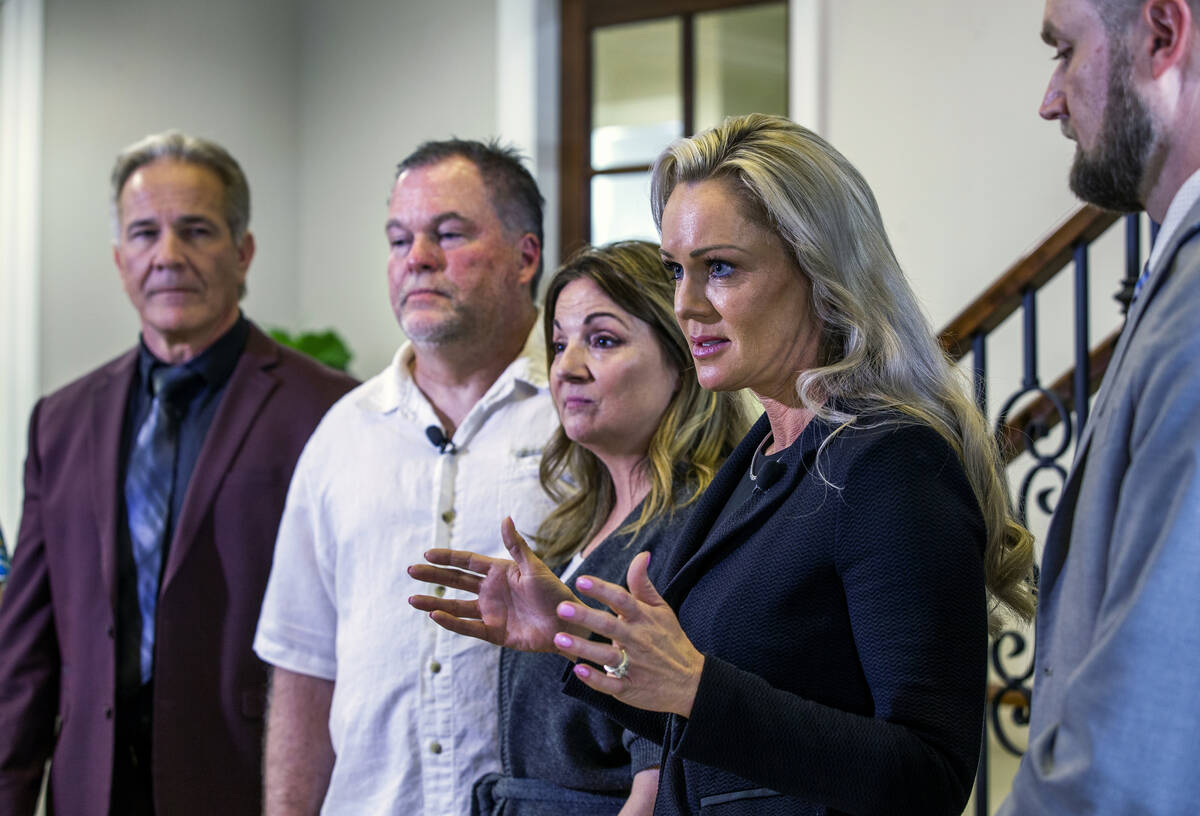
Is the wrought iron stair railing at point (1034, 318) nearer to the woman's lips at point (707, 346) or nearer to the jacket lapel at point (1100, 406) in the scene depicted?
the woman's lips at point (707, 346)

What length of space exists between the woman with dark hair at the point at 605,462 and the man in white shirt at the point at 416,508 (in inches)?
5.4

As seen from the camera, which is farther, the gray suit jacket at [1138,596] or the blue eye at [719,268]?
the blue eye at [719,268]

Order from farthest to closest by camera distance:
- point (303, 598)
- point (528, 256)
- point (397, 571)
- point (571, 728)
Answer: point (528, 256)
point (303, 598)
point (397, 571)
point (571, 728)

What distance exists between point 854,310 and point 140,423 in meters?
1.64

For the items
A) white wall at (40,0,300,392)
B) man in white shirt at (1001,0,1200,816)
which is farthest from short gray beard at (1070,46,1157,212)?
white wall at (40,0,300,392)

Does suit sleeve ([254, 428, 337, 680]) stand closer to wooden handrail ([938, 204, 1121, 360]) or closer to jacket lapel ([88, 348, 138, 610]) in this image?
jacket lapel ([88, 348, 138, 610])

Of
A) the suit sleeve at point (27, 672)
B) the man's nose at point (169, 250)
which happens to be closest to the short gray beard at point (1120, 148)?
the man's nose at point (169, 250)

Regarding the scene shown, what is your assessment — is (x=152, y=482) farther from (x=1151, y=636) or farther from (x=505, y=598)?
(x=1151, y=636)

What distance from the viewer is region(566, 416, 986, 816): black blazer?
3.52ft

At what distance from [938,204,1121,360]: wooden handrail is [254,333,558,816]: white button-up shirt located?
1.03 m

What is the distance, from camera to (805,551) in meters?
1.16

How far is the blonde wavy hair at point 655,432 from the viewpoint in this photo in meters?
1.63

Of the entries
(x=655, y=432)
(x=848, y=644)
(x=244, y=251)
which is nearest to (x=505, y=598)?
(x=848, y=644)

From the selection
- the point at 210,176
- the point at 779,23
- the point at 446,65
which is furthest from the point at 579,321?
the point at 446,65
